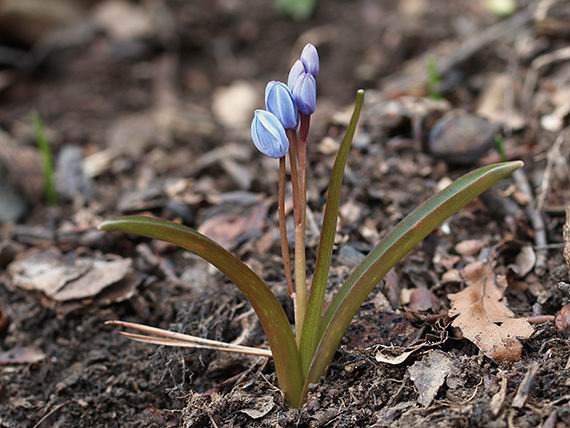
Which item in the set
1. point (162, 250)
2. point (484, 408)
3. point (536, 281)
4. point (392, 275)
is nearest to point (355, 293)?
point (484, 408)

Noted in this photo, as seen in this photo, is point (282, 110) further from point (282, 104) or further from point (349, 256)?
point (349, 256)

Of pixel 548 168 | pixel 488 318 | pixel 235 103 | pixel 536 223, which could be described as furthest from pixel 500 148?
pixel 235 103

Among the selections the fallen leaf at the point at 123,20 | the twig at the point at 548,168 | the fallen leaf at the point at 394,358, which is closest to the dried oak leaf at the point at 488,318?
the fallen leaf at the point at 394,358

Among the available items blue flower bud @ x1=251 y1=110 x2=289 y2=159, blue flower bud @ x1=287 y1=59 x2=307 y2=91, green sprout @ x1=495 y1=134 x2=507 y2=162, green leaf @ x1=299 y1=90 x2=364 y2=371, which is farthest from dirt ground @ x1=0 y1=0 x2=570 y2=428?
blue flower bud @ x1=287 y1=59 x2=307 y2=91

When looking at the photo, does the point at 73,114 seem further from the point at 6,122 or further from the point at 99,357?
the point at 99,357

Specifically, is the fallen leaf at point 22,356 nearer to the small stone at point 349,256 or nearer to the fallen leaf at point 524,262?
the small stone at point 349,256
